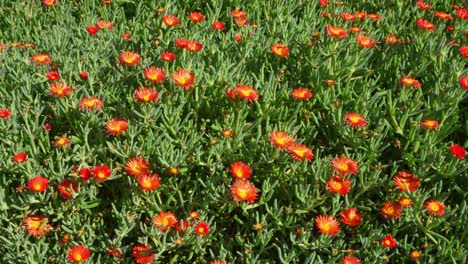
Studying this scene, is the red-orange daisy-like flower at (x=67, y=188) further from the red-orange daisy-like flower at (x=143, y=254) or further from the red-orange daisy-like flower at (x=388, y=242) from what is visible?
the red-orange daisy-like flower at (x=388, y=242)

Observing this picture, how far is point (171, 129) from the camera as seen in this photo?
2381mm

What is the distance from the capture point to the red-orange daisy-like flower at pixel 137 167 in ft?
7.07

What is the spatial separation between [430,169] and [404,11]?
1.42 m

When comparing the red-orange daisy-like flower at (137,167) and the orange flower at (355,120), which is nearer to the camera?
the red-orange daisy-like flower at (137,167)

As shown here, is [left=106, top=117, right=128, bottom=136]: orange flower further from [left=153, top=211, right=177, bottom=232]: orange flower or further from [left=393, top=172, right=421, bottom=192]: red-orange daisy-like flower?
[left=393, top=172, right=421, bottom=192]: red-orange daisy-like flower

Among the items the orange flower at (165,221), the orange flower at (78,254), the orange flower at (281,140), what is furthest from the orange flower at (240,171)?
the orange flower at (78,254)

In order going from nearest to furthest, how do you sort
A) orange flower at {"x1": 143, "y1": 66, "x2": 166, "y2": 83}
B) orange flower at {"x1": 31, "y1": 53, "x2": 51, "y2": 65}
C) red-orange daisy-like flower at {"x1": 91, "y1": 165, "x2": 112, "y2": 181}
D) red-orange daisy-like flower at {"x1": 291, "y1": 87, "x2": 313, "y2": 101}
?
red-orange daisy-like flower at {"x1": 91, "y1": 165, "x2": 112, "y2": 181} → orange flower at {"x1": 143, "y1": 66, "x2": 166, "y2": 83} → red-orange daisy-like flower at {"x1": 291, "y1": 87, "x2": 313, "y2": 101} → orange flower at {"x1": 31, "y1": 53, "x2": 51, "y2": 65}

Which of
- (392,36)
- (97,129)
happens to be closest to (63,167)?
(97,129)

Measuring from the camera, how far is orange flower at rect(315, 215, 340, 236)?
6.79 feet

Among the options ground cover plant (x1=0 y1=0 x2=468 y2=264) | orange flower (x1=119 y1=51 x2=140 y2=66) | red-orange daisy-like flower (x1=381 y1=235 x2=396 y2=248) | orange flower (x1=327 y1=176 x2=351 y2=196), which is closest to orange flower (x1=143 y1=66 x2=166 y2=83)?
ground cover plant (x1=0 y1=0 x2=468 y2=264)

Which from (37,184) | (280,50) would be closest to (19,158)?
(37,184)

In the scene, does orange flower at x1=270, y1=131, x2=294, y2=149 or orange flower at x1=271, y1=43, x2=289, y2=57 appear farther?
orange flower at x1=271, y1=43, x2=289, y2=57

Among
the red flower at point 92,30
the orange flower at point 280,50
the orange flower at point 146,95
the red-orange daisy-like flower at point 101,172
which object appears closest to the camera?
the red-orange daisy-like flower at point 101,172

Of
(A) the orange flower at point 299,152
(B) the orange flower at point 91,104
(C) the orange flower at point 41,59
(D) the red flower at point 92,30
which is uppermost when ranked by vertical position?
(D) the red flower at point 92,30
